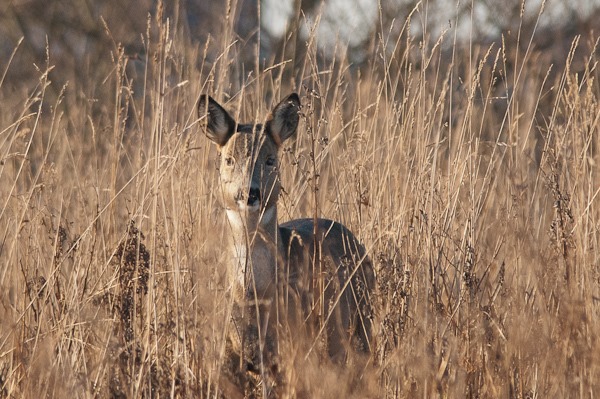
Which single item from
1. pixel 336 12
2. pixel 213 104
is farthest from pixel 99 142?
pixel 213 104

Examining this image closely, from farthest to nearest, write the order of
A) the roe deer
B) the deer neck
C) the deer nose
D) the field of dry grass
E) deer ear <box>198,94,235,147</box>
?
1. deer ear <box>198,94,235,147</box>
2. the deer neck
3. the deer nose
4. the roe deer
5. the field of dry grass

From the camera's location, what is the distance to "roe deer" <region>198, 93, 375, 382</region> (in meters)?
4.74

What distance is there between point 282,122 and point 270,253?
73 cm

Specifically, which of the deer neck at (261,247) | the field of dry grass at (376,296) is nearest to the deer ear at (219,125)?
the field of dry grass at (376,296)

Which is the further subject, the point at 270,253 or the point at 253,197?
the point at 270,253

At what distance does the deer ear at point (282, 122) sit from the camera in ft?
17.8

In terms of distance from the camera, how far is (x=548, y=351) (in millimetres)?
3771

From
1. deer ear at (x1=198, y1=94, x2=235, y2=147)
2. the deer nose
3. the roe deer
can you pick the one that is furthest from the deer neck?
deer ear at (x1=198, y1=94, x2=235, y2=147)

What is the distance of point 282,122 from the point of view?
5.53m

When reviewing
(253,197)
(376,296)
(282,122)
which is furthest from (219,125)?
(376,296)

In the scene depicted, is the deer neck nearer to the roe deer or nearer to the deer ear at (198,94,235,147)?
the roe deer

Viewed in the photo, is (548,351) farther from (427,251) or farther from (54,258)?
(54,258)

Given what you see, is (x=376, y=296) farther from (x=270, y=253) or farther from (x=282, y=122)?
(x=282, y=122)

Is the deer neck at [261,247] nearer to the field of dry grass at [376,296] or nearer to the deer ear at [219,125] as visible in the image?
the field of dry grass at [376,296]
